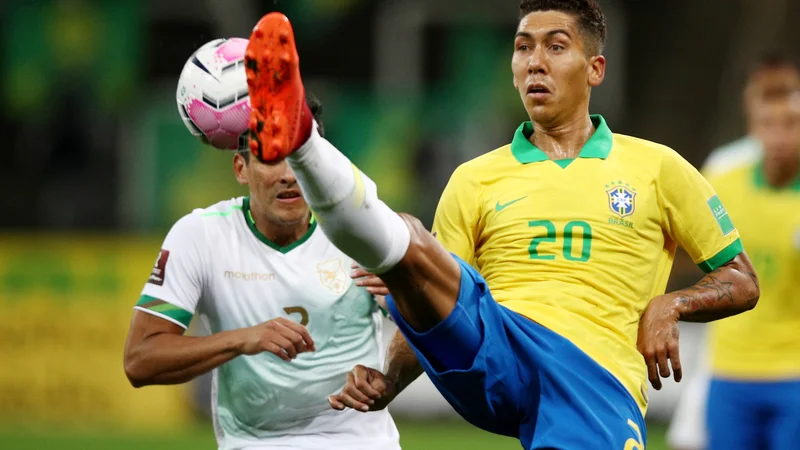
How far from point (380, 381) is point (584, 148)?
44.2 inches

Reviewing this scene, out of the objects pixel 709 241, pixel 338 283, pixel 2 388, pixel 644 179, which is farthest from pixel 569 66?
pixel 2 388

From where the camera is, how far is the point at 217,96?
4645 millimetres

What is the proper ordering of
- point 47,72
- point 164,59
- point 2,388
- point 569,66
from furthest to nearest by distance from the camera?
point 164,59, point 47,72, point 2,388, point 569,66

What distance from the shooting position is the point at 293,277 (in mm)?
4652

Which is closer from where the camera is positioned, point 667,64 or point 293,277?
point 293,277

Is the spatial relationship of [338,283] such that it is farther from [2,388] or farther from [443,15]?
[443,15]

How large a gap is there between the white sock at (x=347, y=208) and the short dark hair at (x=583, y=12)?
1299 mm

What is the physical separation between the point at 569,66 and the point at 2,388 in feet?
28.3

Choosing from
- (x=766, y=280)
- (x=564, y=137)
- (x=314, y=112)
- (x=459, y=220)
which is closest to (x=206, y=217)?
(x=314, y=112)

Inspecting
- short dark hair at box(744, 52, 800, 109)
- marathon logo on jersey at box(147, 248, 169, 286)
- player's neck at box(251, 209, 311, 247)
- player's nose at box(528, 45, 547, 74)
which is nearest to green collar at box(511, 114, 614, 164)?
player's nose at box(528, 45, 547, 74)

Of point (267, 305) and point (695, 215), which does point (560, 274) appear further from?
point (267, 305)

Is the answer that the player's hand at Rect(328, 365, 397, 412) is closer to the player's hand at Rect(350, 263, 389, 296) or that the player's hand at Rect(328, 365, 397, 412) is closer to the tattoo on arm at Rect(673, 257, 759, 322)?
the player's hand at Rect(350, 263, 389, 296)

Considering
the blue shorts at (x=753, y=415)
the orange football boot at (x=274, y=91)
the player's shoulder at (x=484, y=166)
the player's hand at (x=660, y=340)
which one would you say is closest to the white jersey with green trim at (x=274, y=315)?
the player's shoulder at (x=484, y=166)

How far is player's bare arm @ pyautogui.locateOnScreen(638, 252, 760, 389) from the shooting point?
3.95 meters
